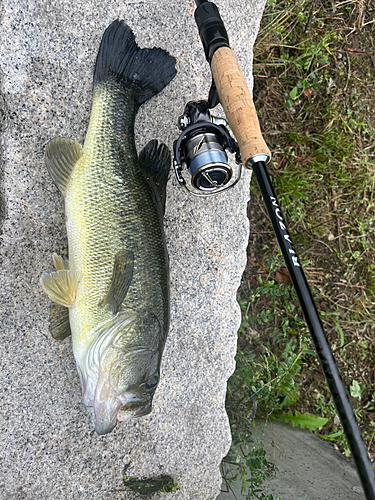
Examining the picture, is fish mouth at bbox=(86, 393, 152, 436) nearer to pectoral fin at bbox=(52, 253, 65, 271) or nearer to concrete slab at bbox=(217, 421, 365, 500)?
pectoral fin at bbox=(52, 253, 65, 271)

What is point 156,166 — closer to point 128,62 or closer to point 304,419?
point 128,62

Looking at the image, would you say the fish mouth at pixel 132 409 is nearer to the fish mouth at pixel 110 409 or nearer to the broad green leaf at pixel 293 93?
the fish mouth at pixel 110 409

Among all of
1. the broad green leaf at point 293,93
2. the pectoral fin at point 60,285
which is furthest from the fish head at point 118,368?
the broad green leaf at point 293,93

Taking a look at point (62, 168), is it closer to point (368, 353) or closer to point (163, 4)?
point (163, 4)

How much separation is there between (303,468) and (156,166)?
2277 millimetres

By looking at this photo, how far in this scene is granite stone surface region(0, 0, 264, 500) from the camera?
228cm

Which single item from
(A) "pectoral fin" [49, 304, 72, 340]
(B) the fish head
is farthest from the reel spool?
(A) "pectoral fin" [49, 304, 72, 340]

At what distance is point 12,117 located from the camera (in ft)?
7.51

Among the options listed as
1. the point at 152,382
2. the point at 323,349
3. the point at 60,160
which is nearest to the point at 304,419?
the point at 152,382

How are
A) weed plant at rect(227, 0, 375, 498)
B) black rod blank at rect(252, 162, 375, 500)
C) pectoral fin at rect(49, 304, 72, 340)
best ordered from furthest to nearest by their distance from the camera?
weed plant at rect(227, 0, 375, 498), pectoral fin at rect(49, 304, 72, 340), black rod blank at rect(252, 162, 375, 500)

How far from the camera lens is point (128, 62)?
2279mm

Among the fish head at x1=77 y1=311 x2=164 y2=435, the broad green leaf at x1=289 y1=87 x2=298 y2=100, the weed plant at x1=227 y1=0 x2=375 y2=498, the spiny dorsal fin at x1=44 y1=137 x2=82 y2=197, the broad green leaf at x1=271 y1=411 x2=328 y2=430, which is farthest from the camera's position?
the broad green leaf at x1=289 y1=87 x2=298 y2=100

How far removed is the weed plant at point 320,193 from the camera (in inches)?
144

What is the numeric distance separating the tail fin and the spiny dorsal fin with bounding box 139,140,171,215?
12.2 inches
